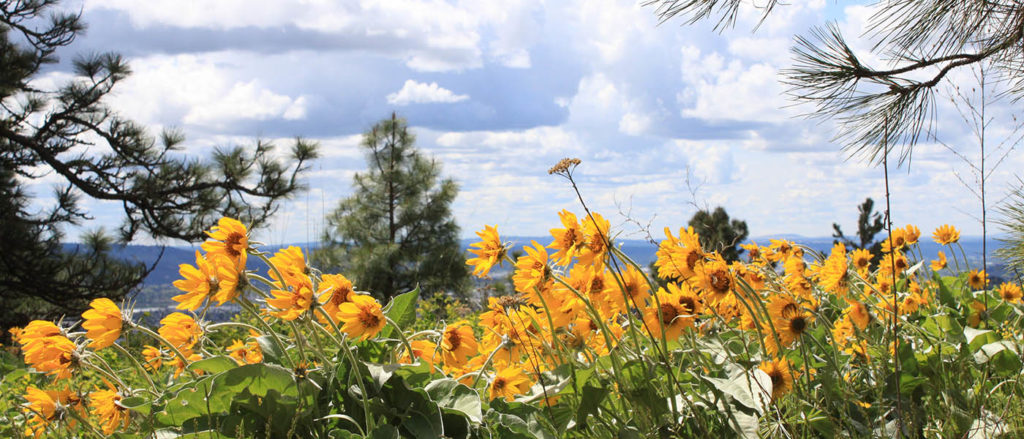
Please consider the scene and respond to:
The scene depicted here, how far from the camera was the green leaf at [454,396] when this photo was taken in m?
1.20

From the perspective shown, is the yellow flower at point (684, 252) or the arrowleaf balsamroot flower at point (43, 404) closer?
the yellow flower at point (684, 252)

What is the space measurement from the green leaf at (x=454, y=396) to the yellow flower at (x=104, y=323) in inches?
22.3

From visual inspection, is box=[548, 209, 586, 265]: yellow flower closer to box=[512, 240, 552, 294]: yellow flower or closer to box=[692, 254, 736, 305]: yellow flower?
box=[512, 240, 552, 294]: yellow flower

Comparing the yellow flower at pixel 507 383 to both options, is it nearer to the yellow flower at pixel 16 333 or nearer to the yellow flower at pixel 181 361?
the yellow flower at pixel 181 361

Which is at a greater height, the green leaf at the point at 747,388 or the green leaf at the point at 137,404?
the green leaf at the point at 747,388

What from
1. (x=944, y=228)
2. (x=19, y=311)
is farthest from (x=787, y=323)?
(x=19, y=311)

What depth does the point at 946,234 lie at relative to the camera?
9.75 ft

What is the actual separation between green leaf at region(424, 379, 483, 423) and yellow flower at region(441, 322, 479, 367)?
0.17 m

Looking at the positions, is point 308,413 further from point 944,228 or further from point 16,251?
point 16,251

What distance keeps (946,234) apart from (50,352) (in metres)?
3.10

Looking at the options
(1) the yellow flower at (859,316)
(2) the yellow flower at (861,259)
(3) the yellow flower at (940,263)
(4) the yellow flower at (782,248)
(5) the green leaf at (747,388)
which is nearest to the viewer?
(5) the green leaf at (747,388)

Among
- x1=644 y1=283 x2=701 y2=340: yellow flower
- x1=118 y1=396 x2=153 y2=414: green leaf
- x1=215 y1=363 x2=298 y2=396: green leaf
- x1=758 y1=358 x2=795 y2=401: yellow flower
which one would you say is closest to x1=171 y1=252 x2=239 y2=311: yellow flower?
x1=215 y1=363 x2=298 y2=396: green leaf

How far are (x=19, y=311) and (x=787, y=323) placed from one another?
32.9 feet

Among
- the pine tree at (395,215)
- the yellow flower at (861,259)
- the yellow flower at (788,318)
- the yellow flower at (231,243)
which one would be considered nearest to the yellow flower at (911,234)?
the yellow flower at (861,259)
